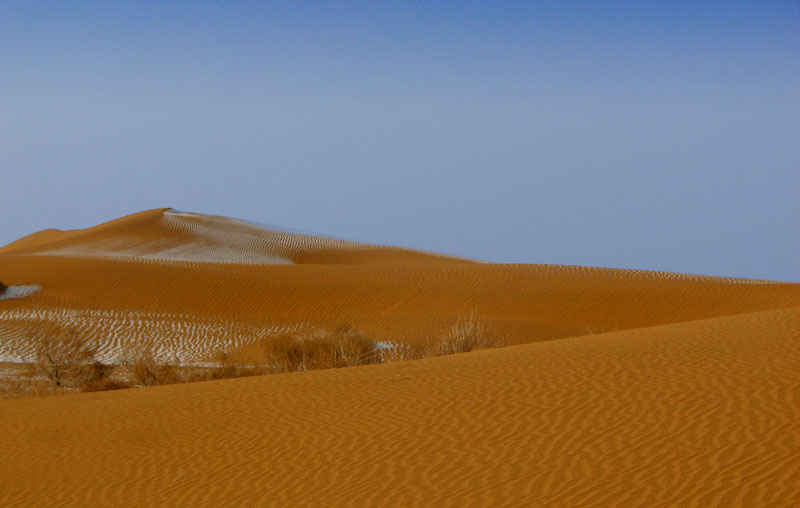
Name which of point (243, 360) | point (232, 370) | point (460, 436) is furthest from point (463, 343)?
point (460, 436)

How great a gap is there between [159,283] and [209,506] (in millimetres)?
20943

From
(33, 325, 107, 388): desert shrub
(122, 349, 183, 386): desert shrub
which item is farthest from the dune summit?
(33, 325, 107, 388): desert shrub

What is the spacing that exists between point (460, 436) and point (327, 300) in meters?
18.6

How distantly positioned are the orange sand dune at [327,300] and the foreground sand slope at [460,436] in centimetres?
969

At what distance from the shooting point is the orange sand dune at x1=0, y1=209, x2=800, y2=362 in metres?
20.9

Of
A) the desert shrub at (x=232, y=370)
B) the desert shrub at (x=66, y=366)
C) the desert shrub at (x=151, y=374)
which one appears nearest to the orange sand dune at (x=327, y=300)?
the desert shrub at (x=66, y=366)

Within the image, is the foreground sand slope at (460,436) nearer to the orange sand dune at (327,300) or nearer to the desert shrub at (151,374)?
the desert shrub at (151,374)

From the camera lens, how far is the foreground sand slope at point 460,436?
5461 mm

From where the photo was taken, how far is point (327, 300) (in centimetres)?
2514

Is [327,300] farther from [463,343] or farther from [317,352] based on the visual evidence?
[463,343]

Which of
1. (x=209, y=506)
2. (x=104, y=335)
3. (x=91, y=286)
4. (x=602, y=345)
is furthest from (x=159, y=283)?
(x=209, y=506)

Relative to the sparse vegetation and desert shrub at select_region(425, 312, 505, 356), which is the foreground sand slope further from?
desert shrub at select_region(425, 312, 505, 356)

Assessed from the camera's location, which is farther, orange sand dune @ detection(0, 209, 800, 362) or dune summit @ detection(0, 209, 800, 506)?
orange sand dune @ detection(0, 209, 800, 362)

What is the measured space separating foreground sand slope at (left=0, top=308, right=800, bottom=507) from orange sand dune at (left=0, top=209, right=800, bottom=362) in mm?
9695
